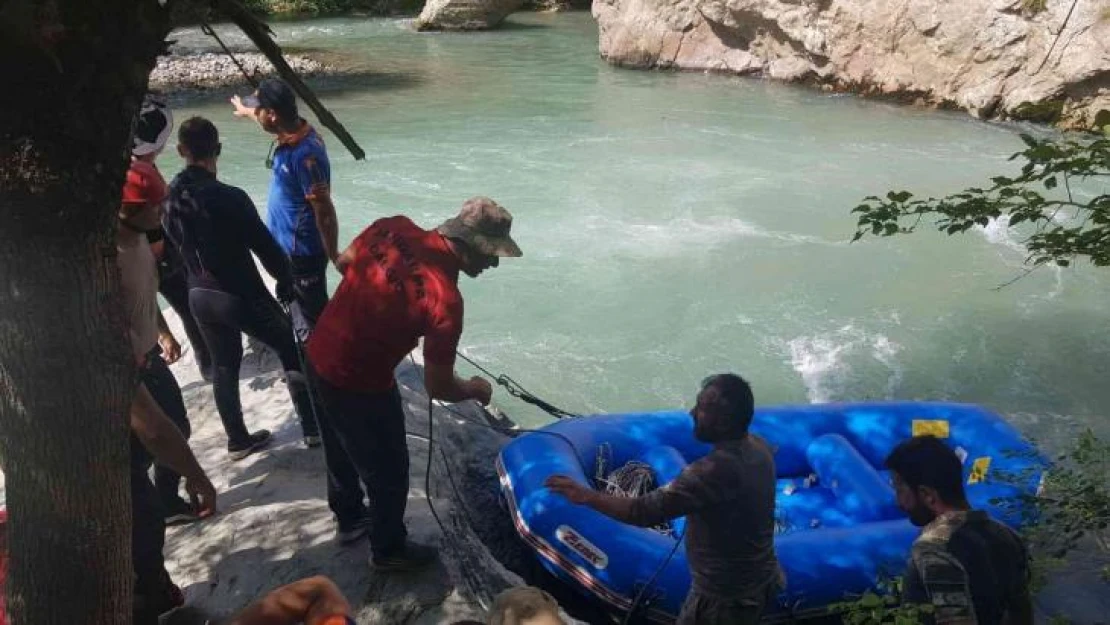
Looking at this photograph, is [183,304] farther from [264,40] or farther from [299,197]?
[264,40]

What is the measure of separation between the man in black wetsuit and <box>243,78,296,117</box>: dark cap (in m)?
0.25

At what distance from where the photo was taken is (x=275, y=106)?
388 cm

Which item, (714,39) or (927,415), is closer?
(927,415)

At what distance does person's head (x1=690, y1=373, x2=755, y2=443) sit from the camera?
8.71ft

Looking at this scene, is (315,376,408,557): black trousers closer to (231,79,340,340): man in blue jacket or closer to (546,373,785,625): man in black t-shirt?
(546,373,785,625): man in black t-shirt

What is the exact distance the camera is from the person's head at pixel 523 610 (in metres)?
2.09

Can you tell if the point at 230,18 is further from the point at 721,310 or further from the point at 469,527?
the point at 721,310

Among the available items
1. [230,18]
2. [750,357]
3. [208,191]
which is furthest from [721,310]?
[230,18]

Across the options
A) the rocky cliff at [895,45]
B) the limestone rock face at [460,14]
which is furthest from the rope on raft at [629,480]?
the limestone rock face at [460,14]

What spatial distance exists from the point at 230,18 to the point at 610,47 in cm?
1885

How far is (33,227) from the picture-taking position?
169 cm

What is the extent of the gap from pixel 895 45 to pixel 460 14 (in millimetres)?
13052

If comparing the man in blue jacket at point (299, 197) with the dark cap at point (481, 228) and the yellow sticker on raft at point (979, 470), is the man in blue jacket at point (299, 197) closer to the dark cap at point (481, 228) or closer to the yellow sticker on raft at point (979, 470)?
the dark cap at point (481, 228)

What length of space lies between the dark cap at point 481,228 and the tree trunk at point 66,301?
1147 millimetres
